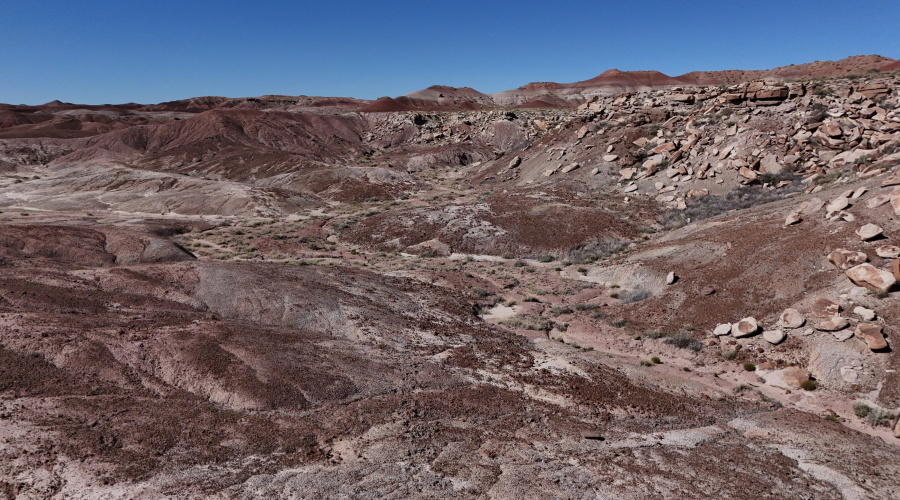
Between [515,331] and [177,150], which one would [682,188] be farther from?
[177,150]

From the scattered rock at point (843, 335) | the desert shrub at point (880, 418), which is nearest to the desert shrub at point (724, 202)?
the scattered rock at point (843, 335)

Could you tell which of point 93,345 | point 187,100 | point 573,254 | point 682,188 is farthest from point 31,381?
point 187,100

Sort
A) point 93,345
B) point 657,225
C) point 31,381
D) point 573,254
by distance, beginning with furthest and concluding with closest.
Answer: point 657,225
point 573,254
point 93,345
point 31,381

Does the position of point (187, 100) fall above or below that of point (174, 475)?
above

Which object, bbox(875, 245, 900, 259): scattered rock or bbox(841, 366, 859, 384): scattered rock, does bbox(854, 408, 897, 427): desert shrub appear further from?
bbox(875, 245, 900, 259): scattered rock

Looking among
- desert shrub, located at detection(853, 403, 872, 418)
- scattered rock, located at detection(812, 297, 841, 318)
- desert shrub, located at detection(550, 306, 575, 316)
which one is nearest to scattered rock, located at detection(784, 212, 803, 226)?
scattered rock, located at detection(812, 297, 841, 318)

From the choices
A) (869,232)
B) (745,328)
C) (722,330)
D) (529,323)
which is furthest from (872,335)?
(529,323)

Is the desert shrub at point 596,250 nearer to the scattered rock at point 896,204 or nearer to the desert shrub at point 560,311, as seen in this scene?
the desert shrub at point 560,311
